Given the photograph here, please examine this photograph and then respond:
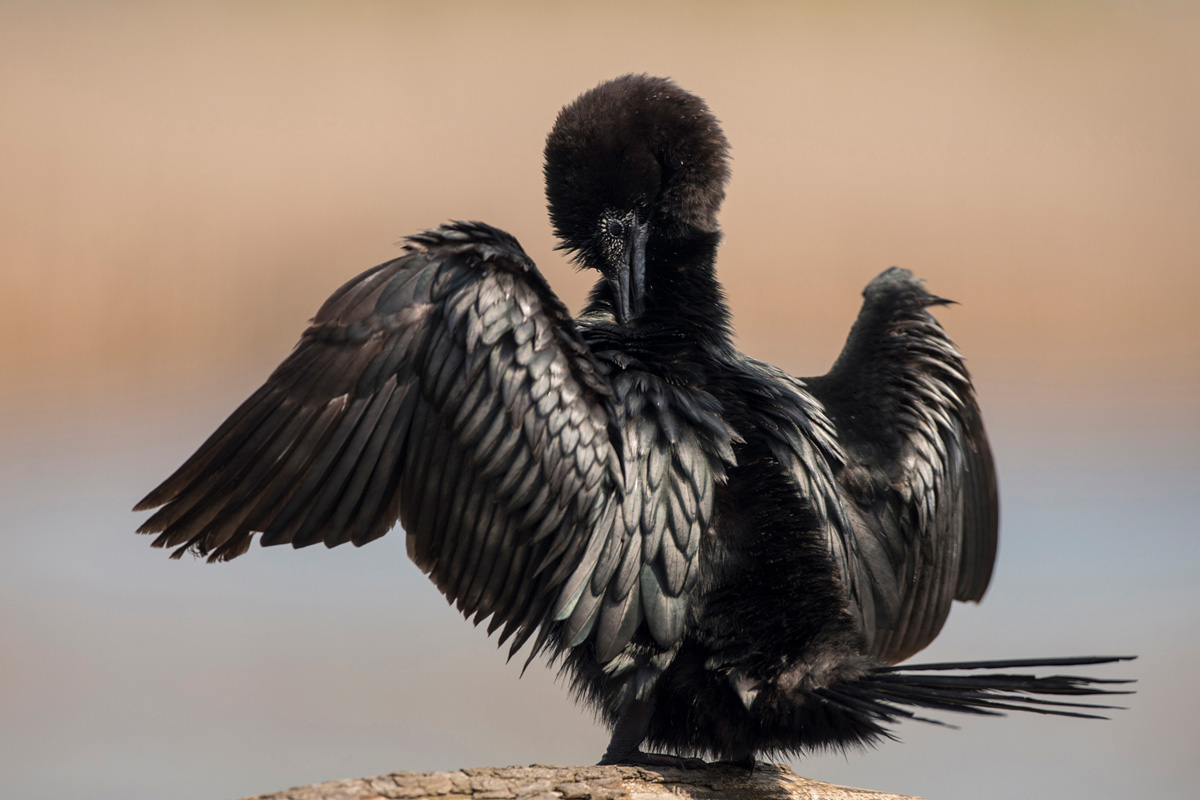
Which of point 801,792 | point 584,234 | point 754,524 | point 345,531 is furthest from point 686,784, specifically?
point 584,234

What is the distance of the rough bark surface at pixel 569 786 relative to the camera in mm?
2191

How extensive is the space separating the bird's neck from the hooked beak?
0.10 feet

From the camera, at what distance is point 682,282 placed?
9.52 feet

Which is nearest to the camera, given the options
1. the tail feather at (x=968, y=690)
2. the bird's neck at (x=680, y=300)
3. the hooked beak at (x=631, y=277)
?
the tail feather at (x=968, y=690)

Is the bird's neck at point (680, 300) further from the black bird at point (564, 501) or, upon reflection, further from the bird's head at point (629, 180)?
the black bird at point (564, 501)

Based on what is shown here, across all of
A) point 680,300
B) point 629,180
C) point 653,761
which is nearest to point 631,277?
point 680,300

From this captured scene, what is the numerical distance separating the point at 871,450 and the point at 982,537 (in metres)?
0.73

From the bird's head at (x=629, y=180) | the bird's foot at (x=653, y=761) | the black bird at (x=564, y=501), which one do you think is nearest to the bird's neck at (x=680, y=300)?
the bird's head at (x=629, y=180)

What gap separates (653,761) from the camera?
8.18 ft

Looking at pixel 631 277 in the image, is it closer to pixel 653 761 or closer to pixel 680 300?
pixel 680 300

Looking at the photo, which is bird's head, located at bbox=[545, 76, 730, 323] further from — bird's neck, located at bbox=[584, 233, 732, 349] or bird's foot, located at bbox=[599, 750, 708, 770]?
bird's foot, located at bbox=[599, 750, 708, 770]

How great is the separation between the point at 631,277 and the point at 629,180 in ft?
0.85

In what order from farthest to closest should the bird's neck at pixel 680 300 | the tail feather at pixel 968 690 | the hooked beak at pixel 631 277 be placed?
1. the hooked beak at pixel 631 277
2. the bird's neck at pixel 680 300
3. the tail feather at pixel 968 690

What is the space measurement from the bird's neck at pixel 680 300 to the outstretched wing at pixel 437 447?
0.47 metres
